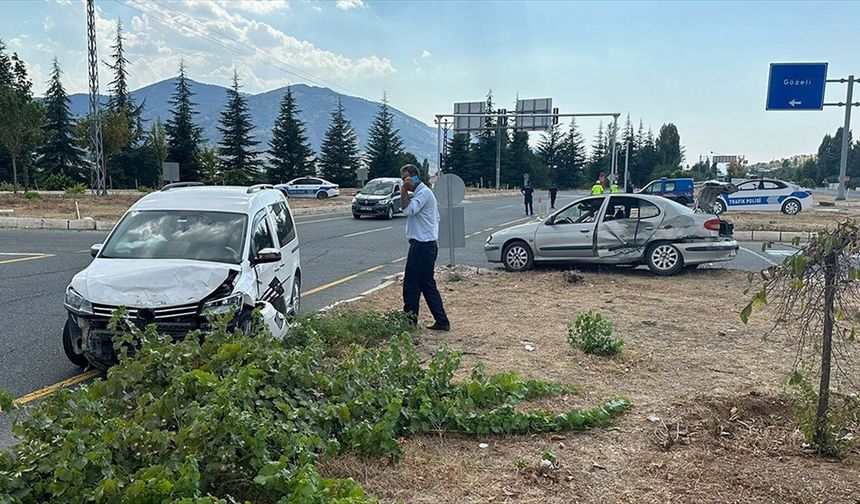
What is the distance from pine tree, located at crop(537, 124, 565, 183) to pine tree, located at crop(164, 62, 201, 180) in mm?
54235

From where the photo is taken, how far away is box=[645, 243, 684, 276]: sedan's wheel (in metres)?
12.0

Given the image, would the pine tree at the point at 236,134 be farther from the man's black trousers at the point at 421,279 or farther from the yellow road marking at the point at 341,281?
the man's black trousers at the point at 421,279

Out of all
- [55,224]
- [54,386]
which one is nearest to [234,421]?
[54,386]

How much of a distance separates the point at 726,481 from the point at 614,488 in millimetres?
655

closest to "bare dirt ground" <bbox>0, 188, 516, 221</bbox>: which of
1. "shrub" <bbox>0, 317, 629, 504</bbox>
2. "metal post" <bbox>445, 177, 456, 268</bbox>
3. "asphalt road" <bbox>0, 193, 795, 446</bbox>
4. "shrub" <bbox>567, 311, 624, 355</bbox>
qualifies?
"asphalt road" <bbox>0, 193, 795, 446</bbox>

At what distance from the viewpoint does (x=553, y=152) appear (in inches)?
3957

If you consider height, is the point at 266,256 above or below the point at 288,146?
below

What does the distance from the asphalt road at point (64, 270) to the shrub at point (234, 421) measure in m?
1.76

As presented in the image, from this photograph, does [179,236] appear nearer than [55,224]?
Yes

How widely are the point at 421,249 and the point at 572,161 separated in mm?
96243

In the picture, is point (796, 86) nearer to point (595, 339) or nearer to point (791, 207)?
point (791, 207)

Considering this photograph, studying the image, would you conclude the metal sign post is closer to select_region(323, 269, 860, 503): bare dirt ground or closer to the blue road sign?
the blue road sign

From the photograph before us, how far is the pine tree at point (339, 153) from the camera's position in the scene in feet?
236

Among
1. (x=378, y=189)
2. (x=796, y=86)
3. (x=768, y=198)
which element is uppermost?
(x=796, y=86)
